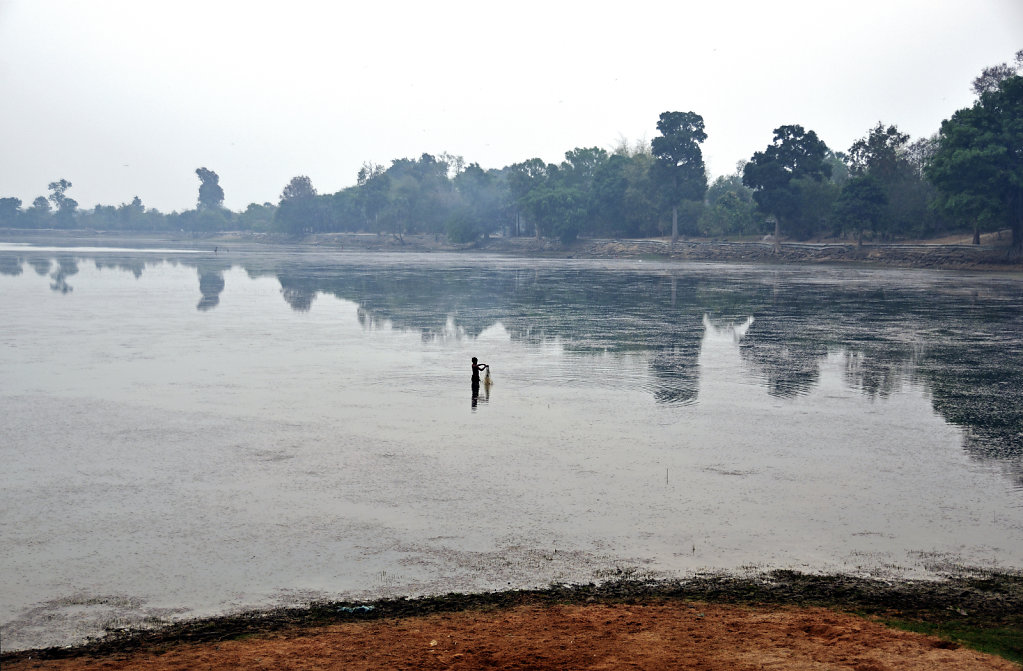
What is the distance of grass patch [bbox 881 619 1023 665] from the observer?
27.5 ft

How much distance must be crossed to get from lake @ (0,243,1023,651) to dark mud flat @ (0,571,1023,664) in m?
0.33

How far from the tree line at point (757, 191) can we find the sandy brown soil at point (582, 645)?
6853cm

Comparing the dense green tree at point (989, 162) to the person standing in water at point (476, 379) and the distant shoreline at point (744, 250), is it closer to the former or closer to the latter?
the distant shoreline at point (744, 250)

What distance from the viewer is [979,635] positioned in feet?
28.7

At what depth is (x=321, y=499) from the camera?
13219mm

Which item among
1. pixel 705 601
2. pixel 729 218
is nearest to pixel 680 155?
pixel 729 218

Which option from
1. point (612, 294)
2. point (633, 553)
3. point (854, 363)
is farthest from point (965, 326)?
point (633, 553)

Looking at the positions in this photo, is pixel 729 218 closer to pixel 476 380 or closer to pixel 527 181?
pixel 527 181

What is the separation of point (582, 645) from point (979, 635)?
13.1 feet

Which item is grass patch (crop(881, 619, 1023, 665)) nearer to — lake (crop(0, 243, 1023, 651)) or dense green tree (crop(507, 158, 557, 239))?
lake (crop(0, 243, 1023, 651))


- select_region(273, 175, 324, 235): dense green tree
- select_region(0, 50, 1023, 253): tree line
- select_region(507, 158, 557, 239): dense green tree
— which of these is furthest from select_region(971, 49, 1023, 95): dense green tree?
select_region(273, 175, 324, 235): dense green tree

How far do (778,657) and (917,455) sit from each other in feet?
29.5

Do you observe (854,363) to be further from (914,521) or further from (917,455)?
(914,521)

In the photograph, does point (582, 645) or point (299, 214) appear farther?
point (299, 214)
